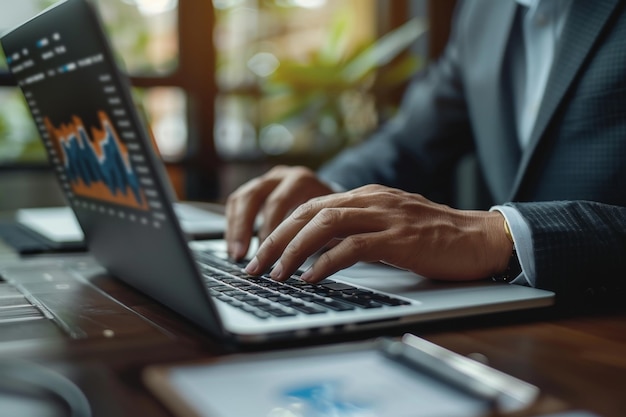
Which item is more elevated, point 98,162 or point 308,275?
point 98,162

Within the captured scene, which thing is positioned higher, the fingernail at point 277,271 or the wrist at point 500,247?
the fingernail at point 277,271

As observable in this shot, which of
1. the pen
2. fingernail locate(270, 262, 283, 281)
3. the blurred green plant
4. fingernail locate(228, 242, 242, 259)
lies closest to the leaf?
the blurred green plant

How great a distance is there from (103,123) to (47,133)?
0.27 m

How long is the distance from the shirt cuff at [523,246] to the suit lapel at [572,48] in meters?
0.35

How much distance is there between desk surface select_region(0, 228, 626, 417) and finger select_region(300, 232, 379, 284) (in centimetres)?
12

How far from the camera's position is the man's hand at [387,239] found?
760 mm

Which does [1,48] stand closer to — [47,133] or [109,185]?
[47,133]

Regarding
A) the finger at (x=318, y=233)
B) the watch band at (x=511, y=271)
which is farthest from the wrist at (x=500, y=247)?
the finger at (x=318, y=233)

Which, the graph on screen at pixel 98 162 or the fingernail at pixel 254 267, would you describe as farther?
the fingernail at pixel 254 267

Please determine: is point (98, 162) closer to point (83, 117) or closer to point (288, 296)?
point (83, 117)

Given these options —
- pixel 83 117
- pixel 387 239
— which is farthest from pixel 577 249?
pixel 83 117

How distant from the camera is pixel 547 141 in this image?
3.82 feet

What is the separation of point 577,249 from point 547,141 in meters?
0.39

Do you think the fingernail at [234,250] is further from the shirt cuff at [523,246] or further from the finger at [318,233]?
the shirt cuff at [523,246]
